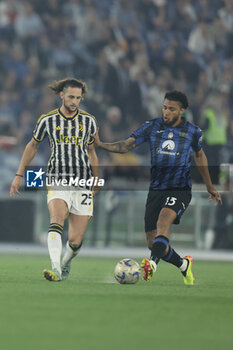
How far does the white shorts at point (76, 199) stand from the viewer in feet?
23.8

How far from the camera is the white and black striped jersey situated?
725 cm

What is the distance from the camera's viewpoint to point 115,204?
1451 cm

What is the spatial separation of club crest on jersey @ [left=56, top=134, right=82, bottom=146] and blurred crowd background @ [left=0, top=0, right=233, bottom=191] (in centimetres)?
793

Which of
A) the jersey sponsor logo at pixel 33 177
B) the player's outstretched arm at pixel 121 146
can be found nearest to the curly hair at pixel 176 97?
the player's outstretched arm at pixel 121 146

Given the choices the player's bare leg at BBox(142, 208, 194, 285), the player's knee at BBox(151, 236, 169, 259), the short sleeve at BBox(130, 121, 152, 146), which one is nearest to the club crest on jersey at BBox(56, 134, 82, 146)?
the short sleeve at BBox(130, 121, 152, 146)

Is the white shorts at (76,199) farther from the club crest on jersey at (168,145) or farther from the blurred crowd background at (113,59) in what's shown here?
the blurred crowd background at (113,59)

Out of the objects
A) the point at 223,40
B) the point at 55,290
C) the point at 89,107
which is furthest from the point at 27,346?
the point at 223,40

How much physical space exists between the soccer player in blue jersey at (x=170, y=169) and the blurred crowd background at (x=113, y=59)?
7.74 m

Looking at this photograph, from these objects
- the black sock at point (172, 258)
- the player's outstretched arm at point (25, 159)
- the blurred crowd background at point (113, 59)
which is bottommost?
the black sock at point (172, 258)

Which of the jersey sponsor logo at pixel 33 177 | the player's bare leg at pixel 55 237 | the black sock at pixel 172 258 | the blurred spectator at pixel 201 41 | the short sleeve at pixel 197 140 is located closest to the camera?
the player's bare leg at pixel 55 237

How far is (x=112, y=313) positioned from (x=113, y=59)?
1260cm

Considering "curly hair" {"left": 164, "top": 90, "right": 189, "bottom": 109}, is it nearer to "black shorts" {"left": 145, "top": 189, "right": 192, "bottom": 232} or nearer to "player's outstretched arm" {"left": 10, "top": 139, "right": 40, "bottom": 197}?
"black shorts" {"left": 145, "top": 189, "right": 192, "bottom": 232}

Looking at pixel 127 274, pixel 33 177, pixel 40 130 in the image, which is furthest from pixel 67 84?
pixel 33 177

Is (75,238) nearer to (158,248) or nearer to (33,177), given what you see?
(158,248)
